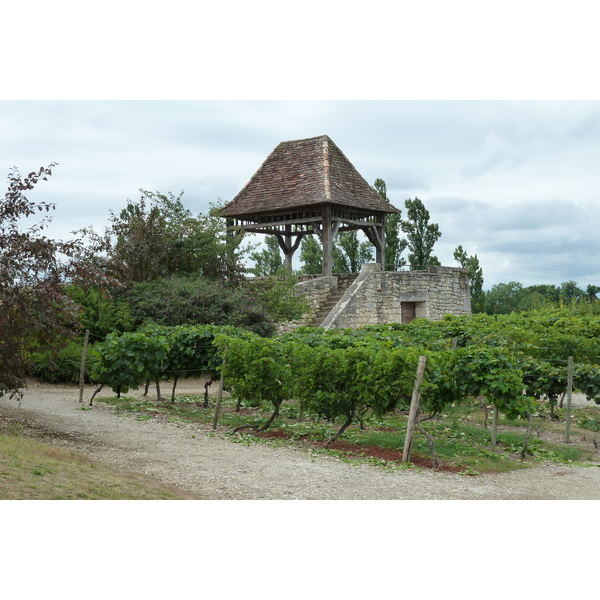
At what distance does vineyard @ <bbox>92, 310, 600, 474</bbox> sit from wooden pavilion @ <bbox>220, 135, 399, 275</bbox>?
713 cm

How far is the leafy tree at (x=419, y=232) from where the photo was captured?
26.6m

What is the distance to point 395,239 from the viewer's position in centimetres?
2673

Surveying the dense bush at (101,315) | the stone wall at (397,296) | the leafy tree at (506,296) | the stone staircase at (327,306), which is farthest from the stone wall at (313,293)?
the leafy tree at (506,296)

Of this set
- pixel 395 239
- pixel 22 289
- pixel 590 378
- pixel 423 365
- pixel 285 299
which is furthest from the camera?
pixel 395 239

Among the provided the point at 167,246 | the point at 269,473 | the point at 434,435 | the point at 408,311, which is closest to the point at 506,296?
the point at 408,311

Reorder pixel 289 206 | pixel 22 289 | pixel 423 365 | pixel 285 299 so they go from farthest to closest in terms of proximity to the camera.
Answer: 1. pixel 289 206
2. pixel 285 299
3. pixel 22 289
4. pixel 423 365

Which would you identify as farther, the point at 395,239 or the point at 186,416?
the point at 395,239

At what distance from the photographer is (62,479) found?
20.1 ft

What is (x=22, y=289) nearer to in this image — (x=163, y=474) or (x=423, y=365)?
(x=163, y=474)

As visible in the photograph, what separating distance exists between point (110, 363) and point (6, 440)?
4614 millimetres

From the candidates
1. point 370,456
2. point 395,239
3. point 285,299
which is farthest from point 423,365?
point 395,239

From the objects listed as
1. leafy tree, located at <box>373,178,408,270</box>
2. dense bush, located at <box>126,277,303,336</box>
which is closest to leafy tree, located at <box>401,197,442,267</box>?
leafy tree, located at <box>373,178,408,270</box>

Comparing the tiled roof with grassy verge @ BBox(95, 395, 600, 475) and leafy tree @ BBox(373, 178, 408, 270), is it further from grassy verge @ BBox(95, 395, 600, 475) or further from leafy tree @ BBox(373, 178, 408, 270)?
grassy verge @ BBox(95, 395, 600, 475)

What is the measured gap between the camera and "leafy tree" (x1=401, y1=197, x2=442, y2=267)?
2664cm
